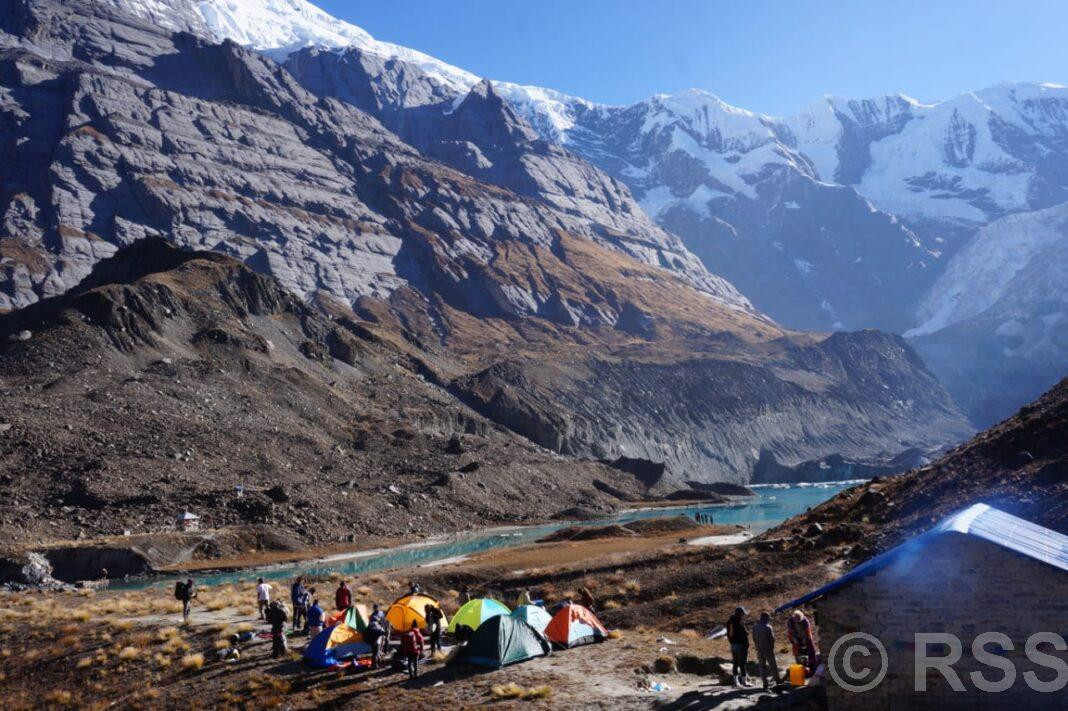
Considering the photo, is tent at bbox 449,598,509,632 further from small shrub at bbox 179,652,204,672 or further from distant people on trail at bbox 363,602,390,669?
small shrub at bbox 179,652,204,672

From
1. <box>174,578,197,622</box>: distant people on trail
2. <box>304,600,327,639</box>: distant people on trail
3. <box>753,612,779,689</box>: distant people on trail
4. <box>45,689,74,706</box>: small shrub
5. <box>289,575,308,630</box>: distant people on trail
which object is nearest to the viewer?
<box>753,612,779,689</box>: distant people on trail

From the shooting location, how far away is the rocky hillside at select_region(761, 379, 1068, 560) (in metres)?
30.5

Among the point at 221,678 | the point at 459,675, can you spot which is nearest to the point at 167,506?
the point at 221,678

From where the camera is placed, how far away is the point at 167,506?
69.4m

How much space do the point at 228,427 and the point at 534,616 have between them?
233ft

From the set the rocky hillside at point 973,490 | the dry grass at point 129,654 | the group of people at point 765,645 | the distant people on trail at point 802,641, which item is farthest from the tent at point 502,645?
the rocky hillside at point 973,490

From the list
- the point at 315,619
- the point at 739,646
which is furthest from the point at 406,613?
the point at 739,646

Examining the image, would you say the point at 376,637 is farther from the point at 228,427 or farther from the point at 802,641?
the point at 228,427

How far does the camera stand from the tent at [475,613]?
86.0ft

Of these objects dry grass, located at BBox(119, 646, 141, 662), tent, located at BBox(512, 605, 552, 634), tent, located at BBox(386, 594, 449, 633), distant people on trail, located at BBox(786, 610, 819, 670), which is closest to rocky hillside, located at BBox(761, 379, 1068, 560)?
distant people on trail, located at BBox(786, 610, 819, 670)

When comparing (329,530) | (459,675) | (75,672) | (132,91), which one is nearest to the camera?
(459,675)

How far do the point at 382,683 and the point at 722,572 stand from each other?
17.6 m

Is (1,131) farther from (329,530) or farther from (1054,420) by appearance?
(1054,420)

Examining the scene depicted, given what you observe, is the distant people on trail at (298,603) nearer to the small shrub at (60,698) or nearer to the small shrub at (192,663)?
the small shrub at (192,663)
